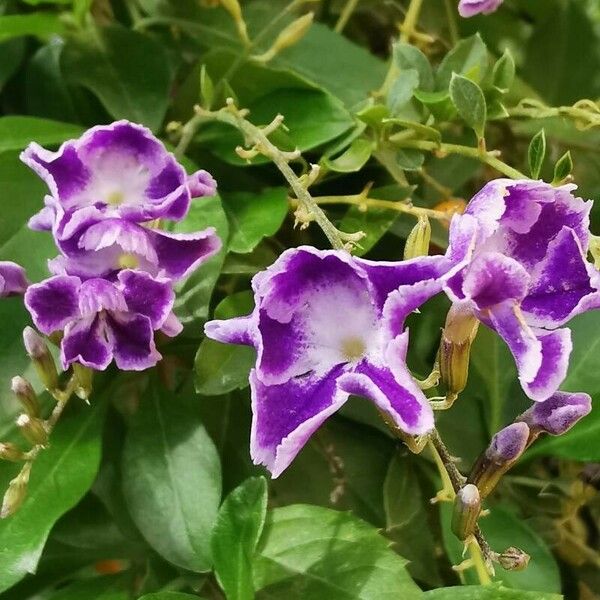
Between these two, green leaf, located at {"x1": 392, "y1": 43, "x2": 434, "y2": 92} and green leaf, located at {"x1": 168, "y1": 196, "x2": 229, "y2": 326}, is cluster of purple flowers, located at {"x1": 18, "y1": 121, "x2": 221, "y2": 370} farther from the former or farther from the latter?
green leaf, located at {"x1": 392, "y1": 43, "x2": 434, "y2": 92}

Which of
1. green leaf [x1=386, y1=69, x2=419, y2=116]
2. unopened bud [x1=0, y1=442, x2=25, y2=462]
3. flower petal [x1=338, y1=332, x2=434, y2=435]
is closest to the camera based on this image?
flower petal [x1=338, y1=332, x2=434, y2=435]

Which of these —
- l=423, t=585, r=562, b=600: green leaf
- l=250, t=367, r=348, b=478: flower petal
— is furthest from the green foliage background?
l=250, t=367, r=348, b=478: flower petal

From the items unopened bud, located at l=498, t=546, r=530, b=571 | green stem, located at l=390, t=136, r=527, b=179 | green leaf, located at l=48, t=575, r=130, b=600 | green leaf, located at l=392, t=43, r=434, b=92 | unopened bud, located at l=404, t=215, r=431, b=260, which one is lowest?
green leaf, located at l=48, t=575, r=130, b=600

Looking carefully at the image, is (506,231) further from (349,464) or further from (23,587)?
(23,587)

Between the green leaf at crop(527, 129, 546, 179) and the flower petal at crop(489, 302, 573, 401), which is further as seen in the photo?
the green leaf at crop(527, 129, 546, 179)

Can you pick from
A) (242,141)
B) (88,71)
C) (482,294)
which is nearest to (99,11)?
(88,71)

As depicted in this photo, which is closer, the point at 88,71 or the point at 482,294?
the point at 482,294

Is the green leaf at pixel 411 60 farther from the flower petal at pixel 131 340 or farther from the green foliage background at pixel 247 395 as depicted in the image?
the flower petal at pixel 131 340
